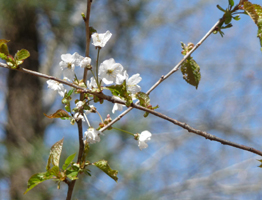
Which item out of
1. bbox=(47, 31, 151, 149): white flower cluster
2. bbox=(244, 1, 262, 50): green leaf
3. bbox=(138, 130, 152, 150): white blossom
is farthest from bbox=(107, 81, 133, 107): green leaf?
bbox=(244, 1, 262, 50): green leaf

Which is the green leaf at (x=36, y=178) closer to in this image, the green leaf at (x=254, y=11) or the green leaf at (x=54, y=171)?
the green leaf at (x=54, y=171)

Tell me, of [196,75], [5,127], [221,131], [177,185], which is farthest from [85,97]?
[221,131]

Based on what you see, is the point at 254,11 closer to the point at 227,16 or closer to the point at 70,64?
the point at 227,16

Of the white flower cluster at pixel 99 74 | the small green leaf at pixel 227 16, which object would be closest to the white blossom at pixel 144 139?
the white flower cluster at pixel 99 74

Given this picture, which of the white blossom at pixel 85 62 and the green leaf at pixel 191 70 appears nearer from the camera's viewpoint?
the white blossom at pixel 85 62

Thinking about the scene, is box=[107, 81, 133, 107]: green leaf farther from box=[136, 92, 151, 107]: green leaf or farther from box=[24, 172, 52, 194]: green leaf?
box=[24, 172, 52, 194]: green leaf

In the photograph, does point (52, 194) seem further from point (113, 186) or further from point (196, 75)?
point (196, 75)

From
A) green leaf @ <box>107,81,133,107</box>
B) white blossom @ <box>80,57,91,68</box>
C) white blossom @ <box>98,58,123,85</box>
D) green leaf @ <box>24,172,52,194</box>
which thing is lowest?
green leaf @ <box>24,172,52,194</box>

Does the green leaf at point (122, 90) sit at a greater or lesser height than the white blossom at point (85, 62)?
lesser

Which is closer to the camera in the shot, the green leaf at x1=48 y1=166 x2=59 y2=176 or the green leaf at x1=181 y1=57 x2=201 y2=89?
the green leaf at x1=48 y1=166 x2=59 y2=176

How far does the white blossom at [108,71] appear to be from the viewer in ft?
1.30

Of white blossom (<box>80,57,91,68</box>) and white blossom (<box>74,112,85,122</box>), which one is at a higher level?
white blossom (<box>80,57,91,68</box>)

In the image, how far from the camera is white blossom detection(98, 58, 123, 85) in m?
0.40

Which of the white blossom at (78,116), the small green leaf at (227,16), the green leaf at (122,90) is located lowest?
the white blossom at (78,116)
